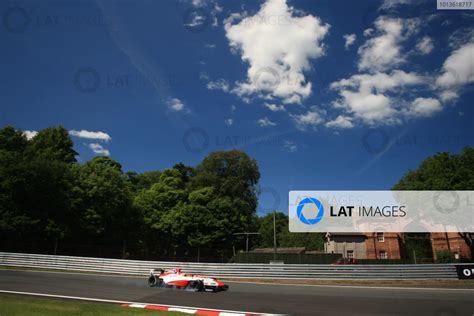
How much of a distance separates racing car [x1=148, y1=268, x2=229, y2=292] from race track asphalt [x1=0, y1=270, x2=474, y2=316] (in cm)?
52

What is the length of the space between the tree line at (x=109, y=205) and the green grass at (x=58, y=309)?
25203 mm

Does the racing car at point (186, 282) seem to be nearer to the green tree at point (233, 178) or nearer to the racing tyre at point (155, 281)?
the racing tyre at point (155, 281)

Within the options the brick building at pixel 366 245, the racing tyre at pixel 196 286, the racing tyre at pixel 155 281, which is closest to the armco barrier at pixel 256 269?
the racing tyre at pixel 155 281

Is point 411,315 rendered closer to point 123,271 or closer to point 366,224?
point 123,271

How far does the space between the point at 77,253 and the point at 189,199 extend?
20.6 metres

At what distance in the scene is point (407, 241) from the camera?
53.7m

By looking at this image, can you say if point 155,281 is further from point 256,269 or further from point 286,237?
point 286,237

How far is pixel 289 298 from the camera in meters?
15.2

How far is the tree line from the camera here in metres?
35.9

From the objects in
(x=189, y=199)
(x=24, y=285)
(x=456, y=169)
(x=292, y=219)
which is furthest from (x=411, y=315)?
(x=292, y=219)

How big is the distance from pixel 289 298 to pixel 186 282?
552cm

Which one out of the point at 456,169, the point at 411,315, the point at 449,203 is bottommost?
the point at 411,315

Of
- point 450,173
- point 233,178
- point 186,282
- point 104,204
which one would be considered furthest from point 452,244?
point 104,204

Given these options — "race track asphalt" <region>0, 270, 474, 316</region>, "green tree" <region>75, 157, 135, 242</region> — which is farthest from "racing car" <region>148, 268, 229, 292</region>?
"green tree" <region>75, 157, 135, 242</region>
